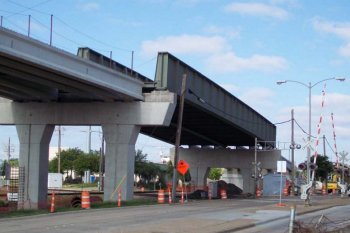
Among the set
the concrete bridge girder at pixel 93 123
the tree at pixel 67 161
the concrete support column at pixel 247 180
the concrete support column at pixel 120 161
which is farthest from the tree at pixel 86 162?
the concrete support column at pixel 120 161

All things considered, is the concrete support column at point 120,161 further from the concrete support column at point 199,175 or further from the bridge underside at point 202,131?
the concrete support column at point 199,175

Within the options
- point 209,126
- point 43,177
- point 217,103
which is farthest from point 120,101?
point 209,126

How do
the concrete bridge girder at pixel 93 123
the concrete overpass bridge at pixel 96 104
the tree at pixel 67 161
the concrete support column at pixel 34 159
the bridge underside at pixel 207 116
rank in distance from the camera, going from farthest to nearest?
1. the tree at pixel 67 161
2. the concrete support column at pixel 34 159
3. the bridge underside at pixel 207 116
4. the concrete bridge girder at pixel 93 123
5. the concrete overpass bridge at pixel 96 104

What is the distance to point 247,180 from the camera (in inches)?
2697

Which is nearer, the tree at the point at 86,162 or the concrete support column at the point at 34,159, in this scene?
the concrete support column at the point at 34,159

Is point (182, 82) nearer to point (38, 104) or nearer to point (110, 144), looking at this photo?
point (110, 144)

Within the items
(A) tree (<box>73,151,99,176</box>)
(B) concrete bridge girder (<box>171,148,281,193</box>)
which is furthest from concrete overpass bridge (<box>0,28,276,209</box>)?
(A) tree (<box>73,151,99,176</box>)

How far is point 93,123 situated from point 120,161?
12.1 ft

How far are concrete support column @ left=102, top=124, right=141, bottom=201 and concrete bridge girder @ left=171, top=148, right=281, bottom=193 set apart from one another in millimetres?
31501

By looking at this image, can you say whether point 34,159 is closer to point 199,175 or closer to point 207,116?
point 207,116

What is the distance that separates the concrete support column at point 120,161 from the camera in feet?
123

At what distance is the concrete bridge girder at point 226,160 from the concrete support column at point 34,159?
1296 inches

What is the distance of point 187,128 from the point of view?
5778 cm

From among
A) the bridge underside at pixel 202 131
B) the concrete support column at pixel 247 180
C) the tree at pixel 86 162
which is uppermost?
the bridge underside at pixel 202 131
